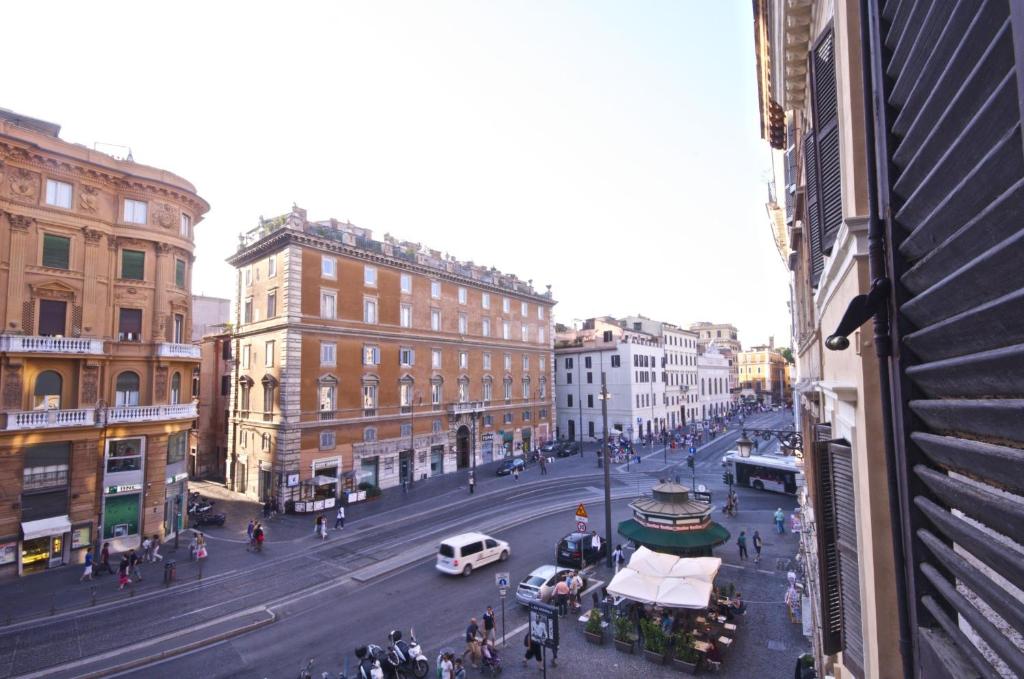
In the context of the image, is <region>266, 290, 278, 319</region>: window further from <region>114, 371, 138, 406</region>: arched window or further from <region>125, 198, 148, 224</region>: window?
<region>114, 371, 138, 406</region>: arched window

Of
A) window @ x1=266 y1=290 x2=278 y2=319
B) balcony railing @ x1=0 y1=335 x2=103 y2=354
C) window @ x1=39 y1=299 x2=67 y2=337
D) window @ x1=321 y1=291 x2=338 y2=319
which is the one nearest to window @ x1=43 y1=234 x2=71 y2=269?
window @ x1=39 y1=299 x2=67 y2=337

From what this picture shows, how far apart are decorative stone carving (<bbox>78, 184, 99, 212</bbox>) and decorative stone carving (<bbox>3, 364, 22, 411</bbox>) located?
26.3 feet

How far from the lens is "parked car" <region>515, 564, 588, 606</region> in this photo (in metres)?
18.5

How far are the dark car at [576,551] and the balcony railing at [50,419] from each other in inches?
876

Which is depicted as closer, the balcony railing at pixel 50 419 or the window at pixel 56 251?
the balcony railing at pixel 50 419

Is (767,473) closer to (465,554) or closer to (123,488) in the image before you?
(465,554)

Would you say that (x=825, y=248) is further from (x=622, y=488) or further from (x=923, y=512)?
(x=622, y=488)

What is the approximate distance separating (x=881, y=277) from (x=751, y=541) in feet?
89.0

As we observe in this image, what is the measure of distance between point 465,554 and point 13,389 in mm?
20585

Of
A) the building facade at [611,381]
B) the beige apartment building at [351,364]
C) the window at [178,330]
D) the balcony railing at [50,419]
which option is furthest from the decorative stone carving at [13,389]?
the building facade at [611,381]

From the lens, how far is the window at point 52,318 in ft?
78.5

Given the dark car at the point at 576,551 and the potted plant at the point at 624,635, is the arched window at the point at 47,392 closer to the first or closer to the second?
the dark car at the point at 576,551

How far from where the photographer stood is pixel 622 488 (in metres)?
38.5

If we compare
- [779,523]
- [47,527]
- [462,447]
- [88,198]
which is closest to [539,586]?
[779,523]
